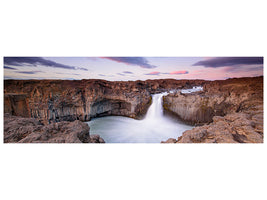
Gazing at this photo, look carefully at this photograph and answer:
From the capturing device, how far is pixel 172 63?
2344 millimetres

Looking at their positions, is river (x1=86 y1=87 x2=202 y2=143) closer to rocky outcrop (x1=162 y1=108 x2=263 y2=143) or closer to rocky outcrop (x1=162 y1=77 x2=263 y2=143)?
rocky outcrop (x1=162 y1=77 x2=263 y2=143)

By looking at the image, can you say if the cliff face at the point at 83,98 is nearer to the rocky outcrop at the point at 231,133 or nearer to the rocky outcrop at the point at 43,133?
the rocky outcrop at the point at 43,133

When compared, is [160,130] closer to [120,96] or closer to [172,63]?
[172,63]

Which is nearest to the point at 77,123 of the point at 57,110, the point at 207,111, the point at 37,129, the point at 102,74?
the point at 37,129

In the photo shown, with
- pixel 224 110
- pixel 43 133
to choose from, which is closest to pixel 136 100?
pixel 224 110

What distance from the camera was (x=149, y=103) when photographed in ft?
16.6

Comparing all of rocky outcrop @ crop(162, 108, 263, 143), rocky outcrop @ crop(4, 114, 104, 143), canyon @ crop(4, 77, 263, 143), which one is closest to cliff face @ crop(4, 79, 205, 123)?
canyon @ crop(4, 77, 263, 143)

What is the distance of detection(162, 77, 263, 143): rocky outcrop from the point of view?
1.76 metres

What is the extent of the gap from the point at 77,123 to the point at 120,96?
355 cm

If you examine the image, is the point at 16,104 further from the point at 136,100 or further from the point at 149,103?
the point at 149,103

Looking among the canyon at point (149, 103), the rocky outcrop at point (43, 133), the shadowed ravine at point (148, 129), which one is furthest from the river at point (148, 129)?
the rocky outcrop at point (43, 133)

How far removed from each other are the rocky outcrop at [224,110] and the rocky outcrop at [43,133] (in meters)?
1.82

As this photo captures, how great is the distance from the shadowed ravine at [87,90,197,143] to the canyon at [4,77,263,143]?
342 mm

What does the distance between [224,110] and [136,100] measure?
372 centimetres
